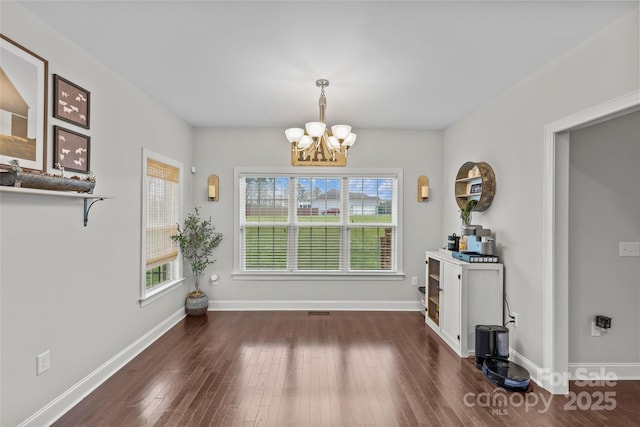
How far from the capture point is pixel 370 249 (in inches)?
193

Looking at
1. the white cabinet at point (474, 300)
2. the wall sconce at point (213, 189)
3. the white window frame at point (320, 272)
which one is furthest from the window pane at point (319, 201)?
the white cabinet at point (474, 300)

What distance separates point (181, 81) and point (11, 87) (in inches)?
55.1

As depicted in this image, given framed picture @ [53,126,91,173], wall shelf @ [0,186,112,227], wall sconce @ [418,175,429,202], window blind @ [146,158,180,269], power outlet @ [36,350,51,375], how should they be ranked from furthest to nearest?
wall sconce @ [418,175,429,202] → window blind @ [146,158,180,269] → framed picture @ [53,126,91,173] → power outlet @ [36,350,51,375] → wall shelf @ [0,186,112,227]

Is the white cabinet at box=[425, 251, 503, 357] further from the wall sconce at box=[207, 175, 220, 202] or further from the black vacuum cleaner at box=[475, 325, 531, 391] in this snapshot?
the wall sconce at box=[207, 175, 220, 202]

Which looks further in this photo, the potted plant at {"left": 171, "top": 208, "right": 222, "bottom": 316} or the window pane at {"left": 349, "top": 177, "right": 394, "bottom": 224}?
the window pane at {"left": 349, "top": 177, "right": 394, "bottom": 224}

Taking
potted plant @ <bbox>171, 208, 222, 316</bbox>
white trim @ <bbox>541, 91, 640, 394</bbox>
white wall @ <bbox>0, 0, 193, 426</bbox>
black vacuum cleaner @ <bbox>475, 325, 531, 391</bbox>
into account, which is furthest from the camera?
potted plant @ <bbox>171, 208, 222, 316</bbox>

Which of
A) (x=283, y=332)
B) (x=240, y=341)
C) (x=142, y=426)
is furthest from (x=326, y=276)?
(x=142, y=426)

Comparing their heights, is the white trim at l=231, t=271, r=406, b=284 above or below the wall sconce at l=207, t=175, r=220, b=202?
below

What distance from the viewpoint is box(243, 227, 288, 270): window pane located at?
4832 millimetres

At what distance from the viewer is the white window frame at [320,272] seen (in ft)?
15.6

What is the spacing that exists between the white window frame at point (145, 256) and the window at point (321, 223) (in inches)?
35.7

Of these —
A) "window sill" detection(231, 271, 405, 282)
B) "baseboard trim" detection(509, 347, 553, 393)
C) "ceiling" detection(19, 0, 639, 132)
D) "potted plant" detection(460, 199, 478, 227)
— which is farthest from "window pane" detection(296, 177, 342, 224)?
"baseboard trim" detection(509, 347, 553, 393)

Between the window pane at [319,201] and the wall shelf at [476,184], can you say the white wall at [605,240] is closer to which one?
the wall shelf at [476,184]

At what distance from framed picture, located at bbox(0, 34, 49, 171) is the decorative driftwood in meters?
0.11
